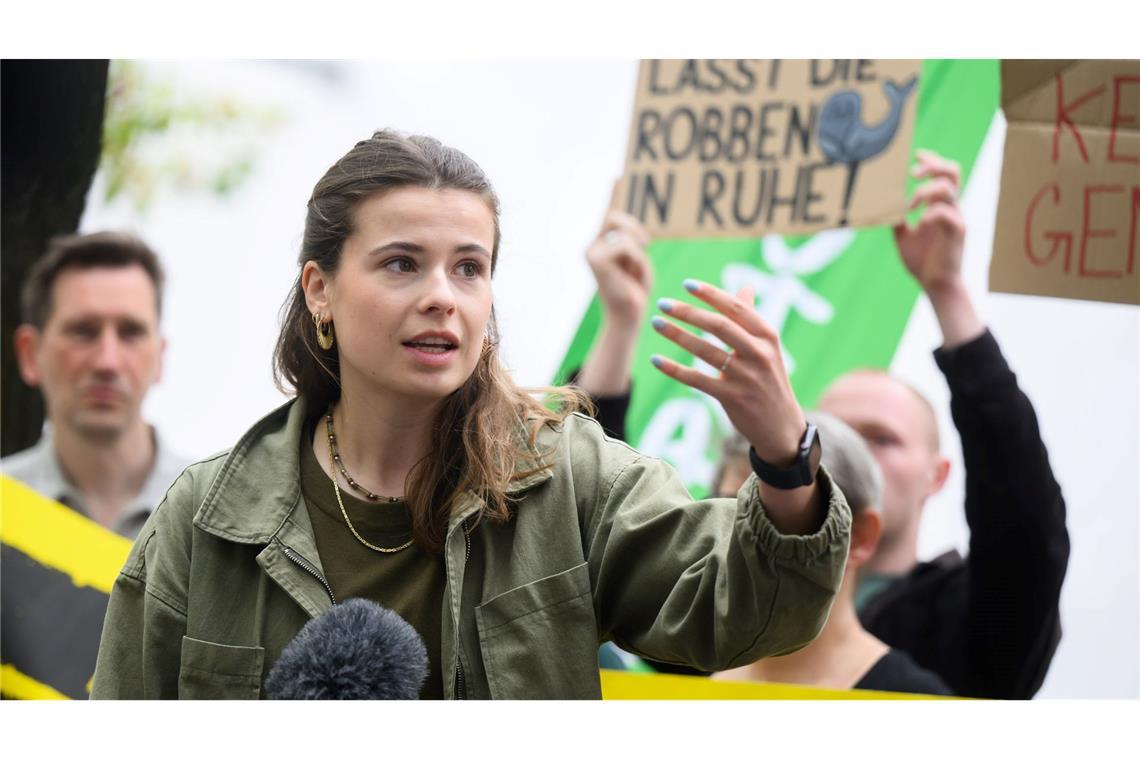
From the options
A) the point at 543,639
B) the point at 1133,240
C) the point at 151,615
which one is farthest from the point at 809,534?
the point at 1133,240

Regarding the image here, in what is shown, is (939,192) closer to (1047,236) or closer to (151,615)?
(1047,236)

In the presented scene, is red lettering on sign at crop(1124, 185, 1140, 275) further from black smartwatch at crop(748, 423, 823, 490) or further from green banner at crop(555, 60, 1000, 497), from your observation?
black smartwatch at crop(748, 423, 823, 490)

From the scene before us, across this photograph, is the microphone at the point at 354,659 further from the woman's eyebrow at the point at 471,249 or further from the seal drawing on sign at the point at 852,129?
the seal drawing on sign at the point at 852,129

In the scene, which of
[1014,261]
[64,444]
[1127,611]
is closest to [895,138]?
[1014,261]

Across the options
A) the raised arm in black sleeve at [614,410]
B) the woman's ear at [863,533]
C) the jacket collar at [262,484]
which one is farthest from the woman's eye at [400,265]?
the raised arm in black sleeve at [614,410]

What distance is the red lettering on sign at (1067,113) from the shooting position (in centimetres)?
324

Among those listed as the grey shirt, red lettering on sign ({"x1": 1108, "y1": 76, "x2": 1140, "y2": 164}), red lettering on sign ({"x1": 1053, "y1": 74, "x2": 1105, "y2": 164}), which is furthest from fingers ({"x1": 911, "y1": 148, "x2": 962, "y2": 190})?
the grey shirt

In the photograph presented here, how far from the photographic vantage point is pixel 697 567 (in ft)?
5.47

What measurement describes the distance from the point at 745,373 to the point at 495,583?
0.49 m

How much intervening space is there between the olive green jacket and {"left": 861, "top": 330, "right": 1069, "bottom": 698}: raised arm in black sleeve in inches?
58.6

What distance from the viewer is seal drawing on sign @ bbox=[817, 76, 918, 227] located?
11.3 ft

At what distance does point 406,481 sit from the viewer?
1.87 metres

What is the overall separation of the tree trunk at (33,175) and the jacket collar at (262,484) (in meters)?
2.18

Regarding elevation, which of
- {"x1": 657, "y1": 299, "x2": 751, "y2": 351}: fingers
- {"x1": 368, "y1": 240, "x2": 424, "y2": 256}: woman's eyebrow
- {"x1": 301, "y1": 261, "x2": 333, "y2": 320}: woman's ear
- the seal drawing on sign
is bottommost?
{"x1": 657, "y1": 299, "x2": 751, "y2": 351}: fingers
